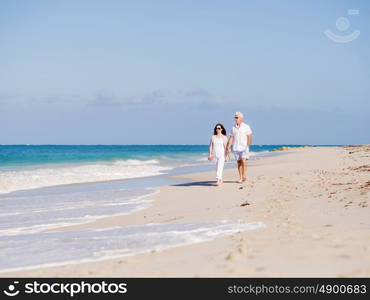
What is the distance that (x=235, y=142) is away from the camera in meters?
14.0

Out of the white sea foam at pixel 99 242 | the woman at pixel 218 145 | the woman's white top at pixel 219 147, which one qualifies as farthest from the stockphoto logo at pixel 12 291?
the woman's white top at pixel 219 147

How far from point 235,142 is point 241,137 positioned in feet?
0.84

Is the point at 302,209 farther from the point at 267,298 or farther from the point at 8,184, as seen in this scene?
the point at 8,184

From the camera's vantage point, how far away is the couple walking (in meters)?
13.9

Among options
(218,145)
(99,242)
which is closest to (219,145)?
(218,145)

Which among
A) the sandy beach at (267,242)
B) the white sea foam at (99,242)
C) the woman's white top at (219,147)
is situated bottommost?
the white sea foam at (99,242)

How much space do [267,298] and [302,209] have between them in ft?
14.7

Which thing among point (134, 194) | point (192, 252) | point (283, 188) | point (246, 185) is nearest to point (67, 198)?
point (134, 194)

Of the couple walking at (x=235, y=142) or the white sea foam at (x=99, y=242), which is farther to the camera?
the couple walking at (x=235, y=142)

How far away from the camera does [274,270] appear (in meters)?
4.16

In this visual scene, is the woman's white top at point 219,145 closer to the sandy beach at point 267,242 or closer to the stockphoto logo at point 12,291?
the sandy beach at point 267,242

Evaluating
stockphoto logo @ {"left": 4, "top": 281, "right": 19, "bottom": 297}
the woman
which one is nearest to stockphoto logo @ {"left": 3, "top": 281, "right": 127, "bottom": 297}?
→ stockphoto logo @ {"left": 4, "top": 281, "right": 19, "bottom": 297}

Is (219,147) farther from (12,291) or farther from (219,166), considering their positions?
(12,291)

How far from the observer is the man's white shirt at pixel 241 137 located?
45.4ft
